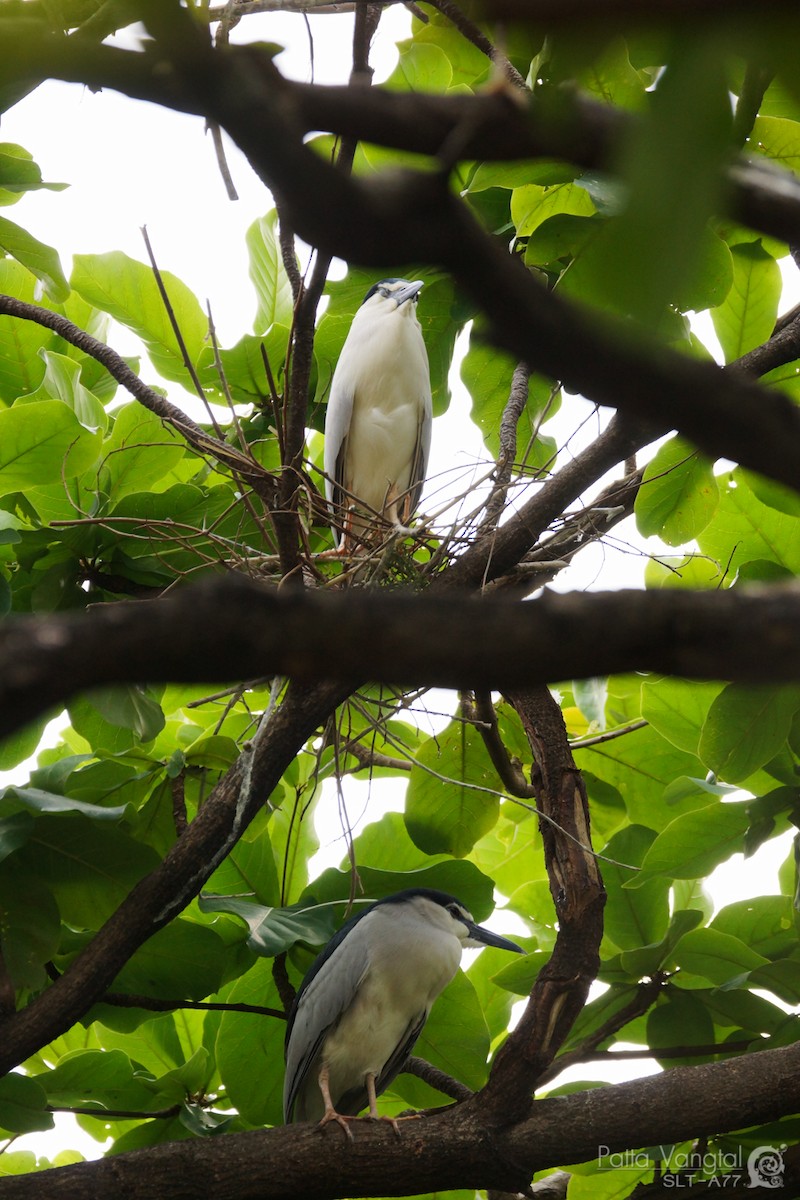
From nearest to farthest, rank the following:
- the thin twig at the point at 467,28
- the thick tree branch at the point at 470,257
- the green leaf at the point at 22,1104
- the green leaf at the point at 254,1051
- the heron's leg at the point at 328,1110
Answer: the thick tree branch at the point at 470,257 < the thin twig at the point at 467,28 < the heron's leg at the point at 328,1110 < the green leaf at the point at 22,1104 < the green leaf at the point at 254,1051

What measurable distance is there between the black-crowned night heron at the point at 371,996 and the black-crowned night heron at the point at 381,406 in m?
1.31

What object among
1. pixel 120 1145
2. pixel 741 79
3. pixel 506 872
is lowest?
pixel 120 1145

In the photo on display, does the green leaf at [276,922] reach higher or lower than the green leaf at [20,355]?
lower

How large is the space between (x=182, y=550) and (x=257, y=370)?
61 centimetres

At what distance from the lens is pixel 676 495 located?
8.54ft

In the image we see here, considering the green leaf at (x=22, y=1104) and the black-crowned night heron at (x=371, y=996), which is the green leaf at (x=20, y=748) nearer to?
the green leaf at (x=22, y=1104)

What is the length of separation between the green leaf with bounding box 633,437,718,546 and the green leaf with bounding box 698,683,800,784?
1.70 feet

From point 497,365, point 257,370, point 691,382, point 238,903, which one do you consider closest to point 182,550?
point 257,370

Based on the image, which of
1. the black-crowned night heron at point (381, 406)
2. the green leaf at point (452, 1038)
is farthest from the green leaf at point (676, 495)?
the green leaf at point (452, 1038)

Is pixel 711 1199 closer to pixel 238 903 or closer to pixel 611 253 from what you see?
pixel 238 903

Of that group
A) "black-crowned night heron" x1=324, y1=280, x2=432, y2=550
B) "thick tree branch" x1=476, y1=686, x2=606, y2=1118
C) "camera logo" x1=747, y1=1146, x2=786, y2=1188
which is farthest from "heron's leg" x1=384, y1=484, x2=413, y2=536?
"camera logo" x1=747, y1=1146, x2=786, y2=1188

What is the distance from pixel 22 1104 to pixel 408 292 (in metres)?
2.78

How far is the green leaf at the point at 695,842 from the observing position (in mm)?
2375

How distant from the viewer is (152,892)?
2.11 metres
